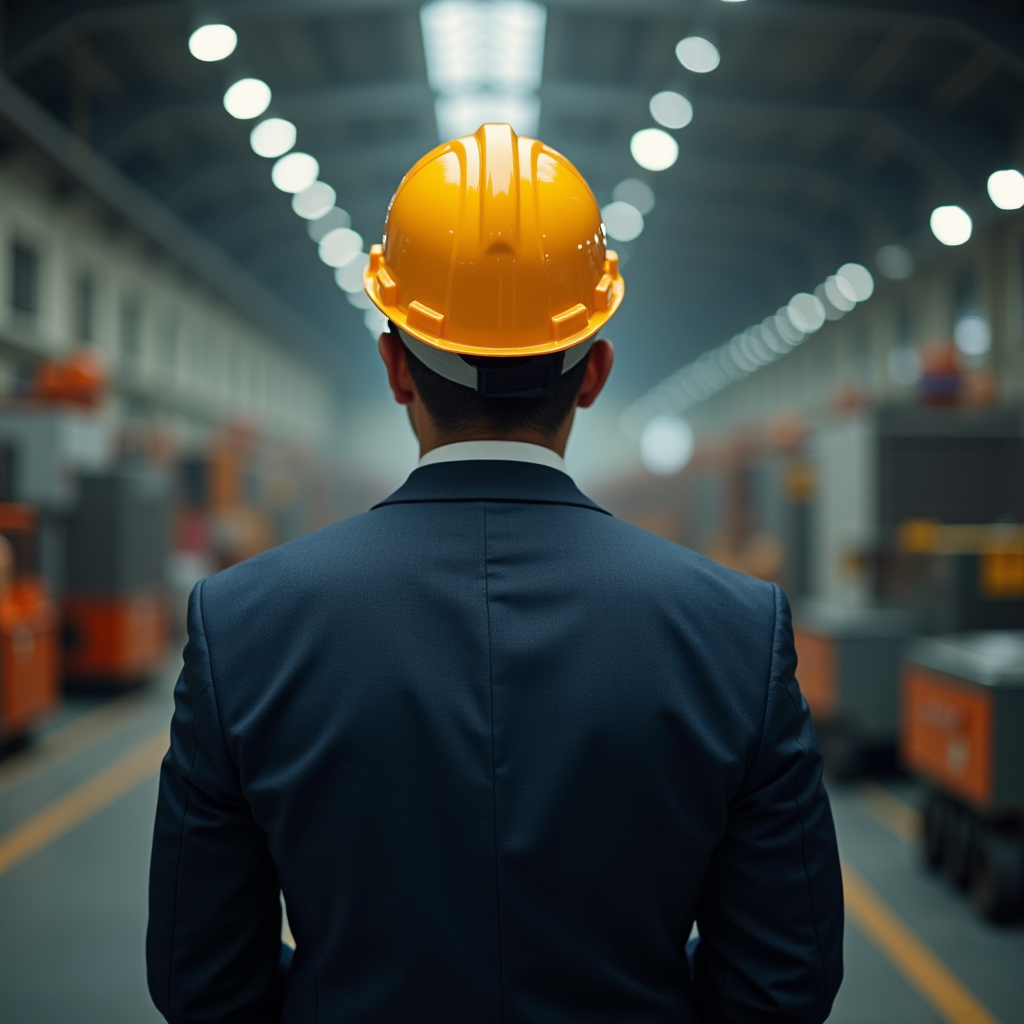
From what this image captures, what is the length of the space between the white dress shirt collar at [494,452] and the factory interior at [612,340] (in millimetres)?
2858

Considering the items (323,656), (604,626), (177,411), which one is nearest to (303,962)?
(323,656)

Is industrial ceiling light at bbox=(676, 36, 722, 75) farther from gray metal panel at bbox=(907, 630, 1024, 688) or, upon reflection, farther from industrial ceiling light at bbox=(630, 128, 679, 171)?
gray metal panel at bbox=(907, 630, 1024, 688)

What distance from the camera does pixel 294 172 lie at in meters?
14.1

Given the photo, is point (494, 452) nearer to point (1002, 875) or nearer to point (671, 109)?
point (1002, 875)

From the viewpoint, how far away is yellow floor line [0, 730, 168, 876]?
16.5ft

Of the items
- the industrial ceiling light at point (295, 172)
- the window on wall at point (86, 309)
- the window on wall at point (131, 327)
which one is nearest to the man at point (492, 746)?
the industrial ceiling light at point (295, 172)

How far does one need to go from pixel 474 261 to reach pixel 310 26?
11.0 meters

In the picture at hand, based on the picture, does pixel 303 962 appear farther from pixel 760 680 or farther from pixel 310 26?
pixel 310 26

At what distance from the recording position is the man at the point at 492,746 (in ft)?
3.83

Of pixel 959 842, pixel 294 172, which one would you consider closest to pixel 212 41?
pixel 294 172

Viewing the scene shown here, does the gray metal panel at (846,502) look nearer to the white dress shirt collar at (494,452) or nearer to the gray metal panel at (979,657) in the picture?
the gray metal panel at (979,657)

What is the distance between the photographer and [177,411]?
18.1 metres

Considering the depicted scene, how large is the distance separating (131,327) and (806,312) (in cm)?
1265

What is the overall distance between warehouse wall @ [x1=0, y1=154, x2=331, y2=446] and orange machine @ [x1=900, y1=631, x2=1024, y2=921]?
9934mm
